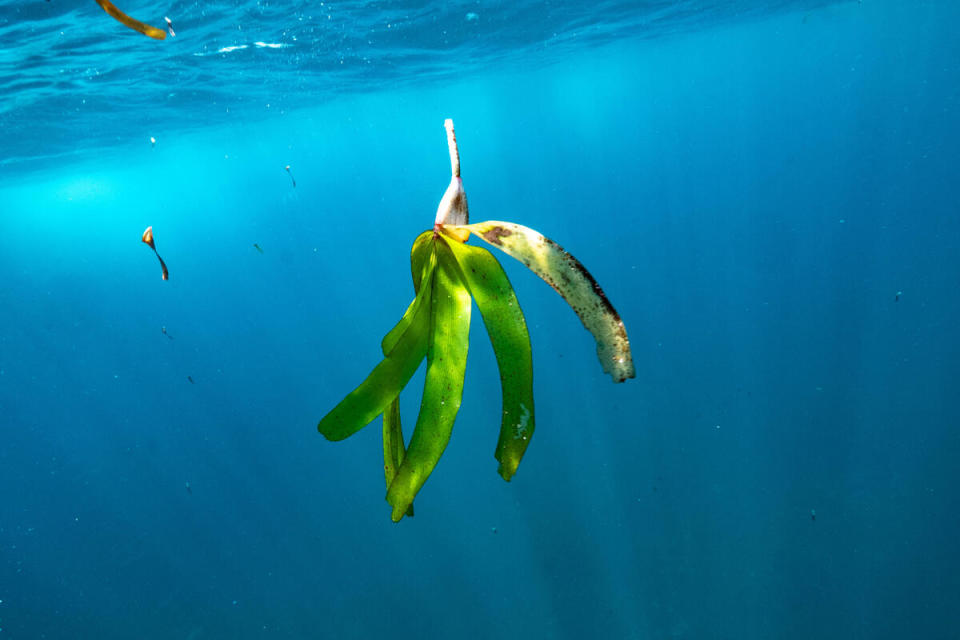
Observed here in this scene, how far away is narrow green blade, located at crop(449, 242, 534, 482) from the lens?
103 cm

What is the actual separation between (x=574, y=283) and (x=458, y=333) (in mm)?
243

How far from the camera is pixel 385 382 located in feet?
3.61

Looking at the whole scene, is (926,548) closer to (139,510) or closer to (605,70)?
(139,510)

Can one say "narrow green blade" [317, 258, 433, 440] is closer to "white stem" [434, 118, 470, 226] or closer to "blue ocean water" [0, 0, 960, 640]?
"white stem" [434, 118, 470, 226]

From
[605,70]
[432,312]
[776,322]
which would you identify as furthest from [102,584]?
[605,70]

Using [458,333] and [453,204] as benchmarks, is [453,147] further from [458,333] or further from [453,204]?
[458,333]

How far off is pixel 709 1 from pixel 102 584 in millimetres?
28430

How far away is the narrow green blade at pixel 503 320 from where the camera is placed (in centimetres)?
103

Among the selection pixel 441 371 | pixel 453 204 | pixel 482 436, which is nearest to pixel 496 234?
pixel 453 204

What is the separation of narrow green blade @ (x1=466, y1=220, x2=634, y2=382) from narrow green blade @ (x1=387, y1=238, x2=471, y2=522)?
0.45 ft

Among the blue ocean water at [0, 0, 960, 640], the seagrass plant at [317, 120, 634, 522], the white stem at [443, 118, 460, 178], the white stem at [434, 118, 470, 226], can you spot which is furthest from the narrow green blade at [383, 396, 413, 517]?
the blue ocean water at [0, 0, 960, 640]

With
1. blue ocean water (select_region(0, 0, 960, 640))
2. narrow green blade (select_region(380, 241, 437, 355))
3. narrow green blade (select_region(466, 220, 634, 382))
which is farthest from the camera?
blue ocean water (select_region(0, 0, 960, 640))

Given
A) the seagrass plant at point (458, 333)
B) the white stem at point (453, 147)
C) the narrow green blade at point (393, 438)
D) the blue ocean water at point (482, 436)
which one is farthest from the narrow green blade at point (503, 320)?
the blue ocean water at point (482, 436)

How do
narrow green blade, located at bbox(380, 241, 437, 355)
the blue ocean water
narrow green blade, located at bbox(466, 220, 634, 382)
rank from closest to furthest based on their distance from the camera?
narrow green blade, located at bbox(466, 220, 634, 382)
narrow green blade, located at bbox(380, 241, 437, 355)
the blue ocean water
